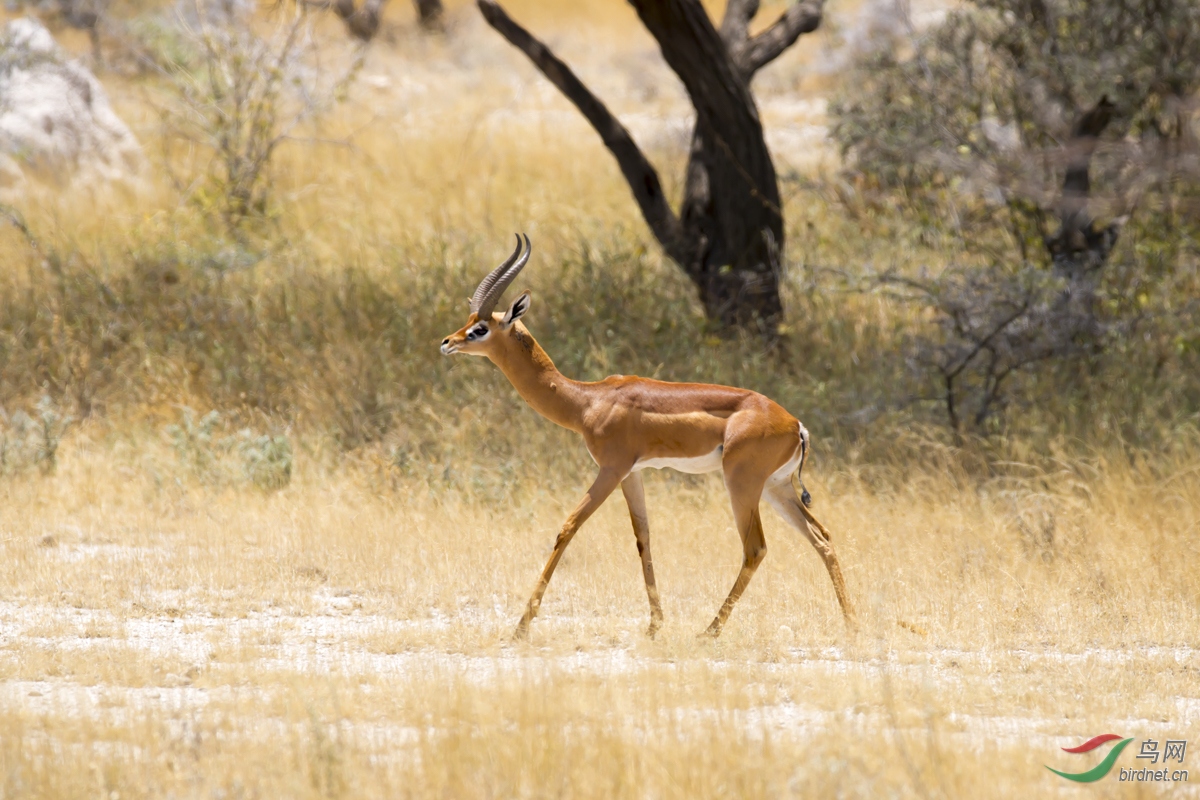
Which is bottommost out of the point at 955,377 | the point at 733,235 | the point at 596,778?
the point at 596,778

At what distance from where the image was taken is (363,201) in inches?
557

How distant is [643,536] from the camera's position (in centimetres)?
605

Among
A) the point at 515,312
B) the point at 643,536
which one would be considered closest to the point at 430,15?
the point at 515,312

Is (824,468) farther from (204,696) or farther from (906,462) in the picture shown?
(204,696)

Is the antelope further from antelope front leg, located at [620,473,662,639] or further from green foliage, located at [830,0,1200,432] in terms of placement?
green foliage, located at [830,0,1200,432]

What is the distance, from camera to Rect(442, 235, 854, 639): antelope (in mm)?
5781

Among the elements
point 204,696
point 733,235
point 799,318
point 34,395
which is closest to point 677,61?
point 733,235

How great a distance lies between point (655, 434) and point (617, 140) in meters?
5.78

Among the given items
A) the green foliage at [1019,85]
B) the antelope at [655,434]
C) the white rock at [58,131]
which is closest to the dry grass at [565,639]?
the antelope at [655,434]

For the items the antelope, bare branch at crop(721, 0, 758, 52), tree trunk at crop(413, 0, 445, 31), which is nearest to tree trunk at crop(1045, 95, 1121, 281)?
bare branch at crop(721, 0, 758, 52)

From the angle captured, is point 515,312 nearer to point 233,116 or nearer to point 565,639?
point 565,639

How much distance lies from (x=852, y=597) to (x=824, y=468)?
7.93 ft

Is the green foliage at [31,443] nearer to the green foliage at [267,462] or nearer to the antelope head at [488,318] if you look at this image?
the green foliage at [267,462]

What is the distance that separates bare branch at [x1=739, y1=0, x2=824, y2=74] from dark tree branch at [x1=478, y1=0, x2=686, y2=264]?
1.40 m
